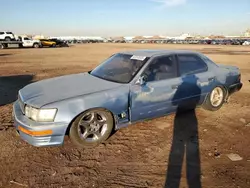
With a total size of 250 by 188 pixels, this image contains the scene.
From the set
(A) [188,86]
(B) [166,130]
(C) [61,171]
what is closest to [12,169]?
(C) [61,171]

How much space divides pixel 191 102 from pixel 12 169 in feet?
11.4

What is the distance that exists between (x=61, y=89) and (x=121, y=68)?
1275 millimetres

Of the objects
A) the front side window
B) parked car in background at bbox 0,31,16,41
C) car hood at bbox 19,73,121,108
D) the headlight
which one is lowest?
the headlight

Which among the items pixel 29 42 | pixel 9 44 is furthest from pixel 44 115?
pixel 29 42

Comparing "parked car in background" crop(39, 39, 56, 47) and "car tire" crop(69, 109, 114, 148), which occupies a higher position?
"parked car in background" crop(39, 39, 56, 47)

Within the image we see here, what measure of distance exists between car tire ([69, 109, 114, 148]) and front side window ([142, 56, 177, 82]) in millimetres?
1032

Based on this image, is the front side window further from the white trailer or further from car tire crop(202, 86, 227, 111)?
the white trailer

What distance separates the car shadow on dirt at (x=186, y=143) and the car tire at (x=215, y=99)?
1.14 feet

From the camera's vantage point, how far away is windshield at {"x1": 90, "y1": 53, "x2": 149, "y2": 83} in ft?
14.3

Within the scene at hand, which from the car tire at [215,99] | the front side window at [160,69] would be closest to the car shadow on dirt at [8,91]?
the front side window at [160,69]

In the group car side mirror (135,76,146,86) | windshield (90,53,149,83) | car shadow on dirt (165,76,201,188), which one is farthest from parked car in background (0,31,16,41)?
car side mirror (135,76,146,86)

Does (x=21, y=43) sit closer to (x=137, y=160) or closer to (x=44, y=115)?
(x=44, y=115)

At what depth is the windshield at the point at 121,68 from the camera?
437 cm

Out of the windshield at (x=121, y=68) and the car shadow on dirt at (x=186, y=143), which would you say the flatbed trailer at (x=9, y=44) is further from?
the car shadow on dirt at (x=186, y=143)
